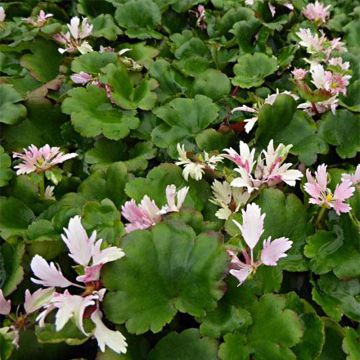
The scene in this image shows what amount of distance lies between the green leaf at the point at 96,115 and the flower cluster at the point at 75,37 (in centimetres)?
19

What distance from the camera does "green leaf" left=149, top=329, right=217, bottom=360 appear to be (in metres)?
0.77

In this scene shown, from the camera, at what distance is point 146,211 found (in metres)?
0.88

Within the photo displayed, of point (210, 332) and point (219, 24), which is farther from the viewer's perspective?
point (219, 24)

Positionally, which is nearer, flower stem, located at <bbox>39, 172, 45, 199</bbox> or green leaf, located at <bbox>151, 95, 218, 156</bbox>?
flower stem, located at <bbox>39, 172, 45, 199</bbox>

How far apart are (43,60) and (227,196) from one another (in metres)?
0.66

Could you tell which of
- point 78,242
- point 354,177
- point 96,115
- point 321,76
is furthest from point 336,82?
point 78,242

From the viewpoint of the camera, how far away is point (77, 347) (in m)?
0.79

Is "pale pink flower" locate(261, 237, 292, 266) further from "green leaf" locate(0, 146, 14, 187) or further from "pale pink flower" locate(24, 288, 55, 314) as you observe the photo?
"green leaf" locate(0, 146, 14, 187)

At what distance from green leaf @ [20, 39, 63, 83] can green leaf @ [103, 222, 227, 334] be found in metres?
0.68

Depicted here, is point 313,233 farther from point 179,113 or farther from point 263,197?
point 179,113

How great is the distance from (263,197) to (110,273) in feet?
1.04

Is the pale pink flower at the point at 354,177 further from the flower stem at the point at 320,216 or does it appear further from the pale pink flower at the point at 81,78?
the pale pink flower at the point at 81,78

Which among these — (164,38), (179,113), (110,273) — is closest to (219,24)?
(164,38)

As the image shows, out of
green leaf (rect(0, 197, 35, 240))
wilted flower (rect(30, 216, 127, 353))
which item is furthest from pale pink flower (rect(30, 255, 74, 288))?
green leaf (rect(0, 197, 35, 240))
